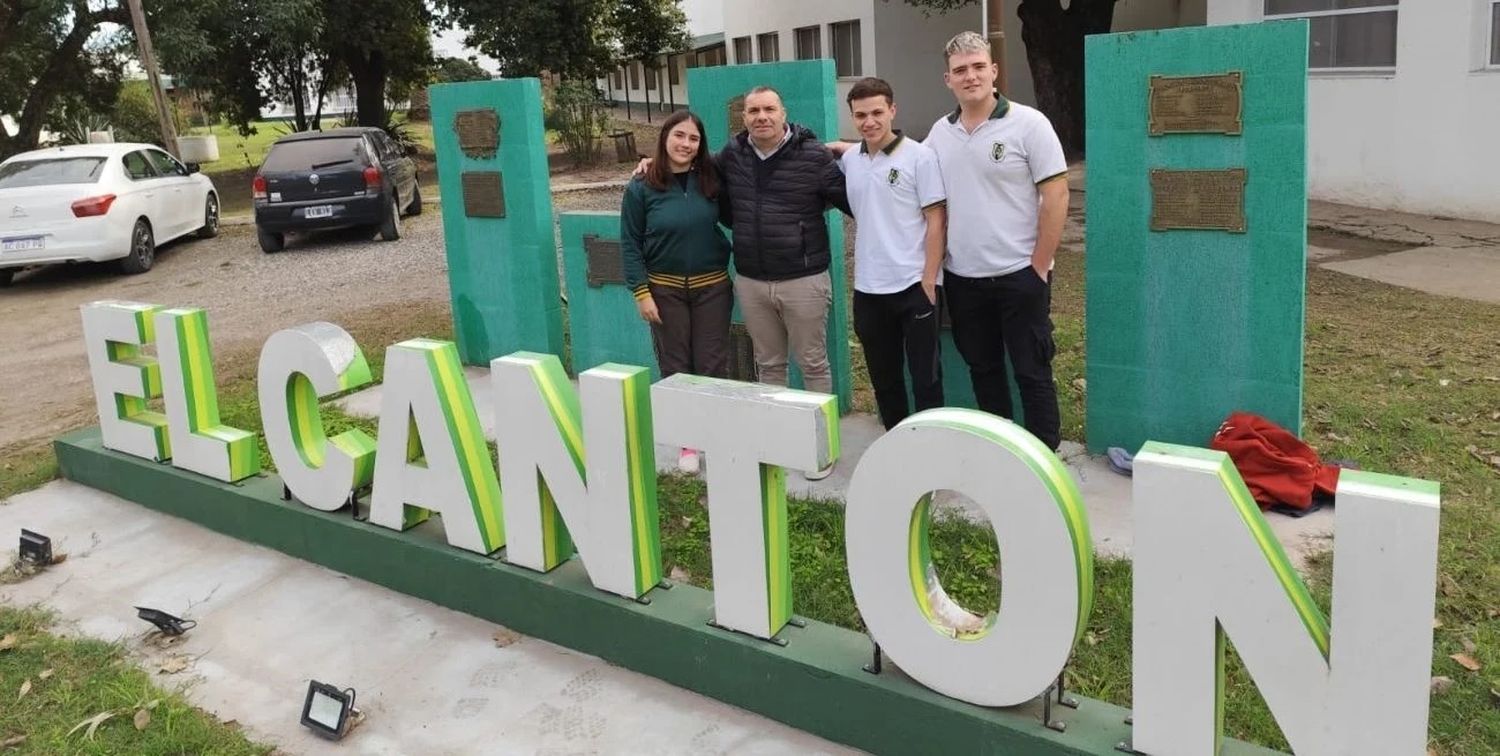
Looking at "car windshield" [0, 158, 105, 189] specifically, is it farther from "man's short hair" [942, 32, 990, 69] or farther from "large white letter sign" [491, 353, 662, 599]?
"man's short hair" [942, 32, 990, 69]

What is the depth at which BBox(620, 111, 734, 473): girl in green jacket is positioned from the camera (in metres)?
4.84

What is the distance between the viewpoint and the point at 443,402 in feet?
12.2

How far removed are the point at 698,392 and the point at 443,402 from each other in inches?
39.9

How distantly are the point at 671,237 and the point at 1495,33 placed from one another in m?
8.57

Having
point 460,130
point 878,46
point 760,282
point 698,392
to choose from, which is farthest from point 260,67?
point 698,392

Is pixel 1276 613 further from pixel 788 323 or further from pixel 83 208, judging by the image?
pixel 83 208

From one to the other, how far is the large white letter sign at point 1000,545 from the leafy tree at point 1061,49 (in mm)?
14353

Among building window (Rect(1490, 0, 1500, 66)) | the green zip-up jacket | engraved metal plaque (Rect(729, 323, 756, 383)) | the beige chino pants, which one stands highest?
building window (Rect(1490, 0, 1500, 66))

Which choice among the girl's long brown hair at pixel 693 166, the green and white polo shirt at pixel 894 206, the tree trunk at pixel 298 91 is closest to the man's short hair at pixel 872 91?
the green and white polo shirt at pixel 894 206

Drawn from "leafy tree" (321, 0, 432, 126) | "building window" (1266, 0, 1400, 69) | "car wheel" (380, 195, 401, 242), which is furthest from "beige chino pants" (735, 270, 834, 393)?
"leafy tree" (321, 0, 432, 126)

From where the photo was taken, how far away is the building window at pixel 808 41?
23.6m

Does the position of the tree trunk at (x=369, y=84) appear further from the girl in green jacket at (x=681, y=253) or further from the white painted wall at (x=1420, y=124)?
the girl in green jacket at (x=681, y=253)

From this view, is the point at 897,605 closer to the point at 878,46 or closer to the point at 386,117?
the point at 878,46

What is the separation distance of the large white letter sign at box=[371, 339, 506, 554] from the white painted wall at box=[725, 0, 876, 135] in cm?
1586
